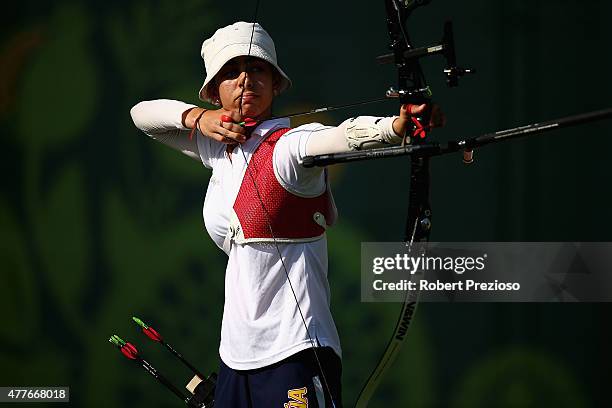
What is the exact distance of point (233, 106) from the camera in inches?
76.5

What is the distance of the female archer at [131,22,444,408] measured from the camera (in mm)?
1799

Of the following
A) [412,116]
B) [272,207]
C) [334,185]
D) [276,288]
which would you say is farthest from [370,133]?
[334,185]

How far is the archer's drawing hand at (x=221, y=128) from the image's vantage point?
188 cm

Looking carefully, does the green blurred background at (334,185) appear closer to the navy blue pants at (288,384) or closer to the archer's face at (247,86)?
the archer's face at (247,86)

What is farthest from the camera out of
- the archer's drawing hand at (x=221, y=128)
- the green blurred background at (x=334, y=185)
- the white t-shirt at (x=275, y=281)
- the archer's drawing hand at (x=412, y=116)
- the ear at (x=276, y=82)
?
the green blurred background at (x=334, y=185)

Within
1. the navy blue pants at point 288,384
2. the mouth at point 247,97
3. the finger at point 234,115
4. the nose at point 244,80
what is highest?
the nose at point 244,80

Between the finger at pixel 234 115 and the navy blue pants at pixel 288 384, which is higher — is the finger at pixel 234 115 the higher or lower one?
the higher one

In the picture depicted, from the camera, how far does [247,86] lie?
1926 mm

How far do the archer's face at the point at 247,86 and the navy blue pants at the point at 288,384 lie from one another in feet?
1.59

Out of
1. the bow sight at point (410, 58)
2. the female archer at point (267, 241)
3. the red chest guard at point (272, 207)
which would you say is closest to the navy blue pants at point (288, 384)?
the female archer at point (267, 241)

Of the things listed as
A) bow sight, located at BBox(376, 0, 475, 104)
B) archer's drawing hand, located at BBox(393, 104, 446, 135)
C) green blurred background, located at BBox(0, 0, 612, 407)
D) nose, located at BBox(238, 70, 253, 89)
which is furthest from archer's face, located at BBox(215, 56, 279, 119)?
green blurred background, located at BBox(0, 0, 612, 407)

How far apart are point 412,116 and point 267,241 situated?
437 millimetres

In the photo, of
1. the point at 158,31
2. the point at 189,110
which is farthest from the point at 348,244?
the point at 189,110

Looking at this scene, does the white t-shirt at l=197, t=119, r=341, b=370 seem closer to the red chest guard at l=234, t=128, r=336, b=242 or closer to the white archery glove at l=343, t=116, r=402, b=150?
the red chest guard at l=234, t=128, r=336, b=242
